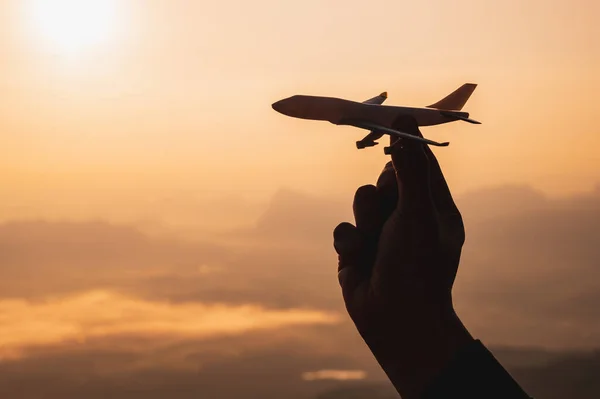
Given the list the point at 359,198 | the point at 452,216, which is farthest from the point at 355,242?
the point at 452,216

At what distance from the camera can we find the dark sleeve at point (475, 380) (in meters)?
11.3

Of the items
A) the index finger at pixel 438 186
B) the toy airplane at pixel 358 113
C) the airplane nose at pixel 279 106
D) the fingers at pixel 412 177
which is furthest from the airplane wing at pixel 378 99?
the fingers at pixel 412 177

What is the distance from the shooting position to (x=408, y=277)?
39.6 feet

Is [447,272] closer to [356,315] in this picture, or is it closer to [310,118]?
[356,315]

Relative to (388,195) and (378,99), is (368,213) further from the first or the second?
(378,99)

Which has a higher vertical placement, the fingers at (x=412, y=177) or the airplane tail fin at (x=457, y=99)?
the airplane tail fin at (x=457, y=99)

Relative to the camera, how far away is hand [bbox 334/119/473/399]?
38.5 ft

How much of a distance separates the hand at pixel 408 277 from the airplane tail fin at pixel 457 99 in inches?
377

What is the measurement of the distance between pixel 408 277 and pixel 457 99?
11274 millimetres

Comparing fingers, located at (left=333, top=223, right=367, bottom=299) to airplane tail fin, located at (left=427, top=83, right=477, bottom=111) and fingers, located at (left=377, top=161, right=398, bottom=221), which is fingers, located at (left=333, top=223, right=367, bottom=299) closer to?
fingers, located at (left=377, top=161, right=398, bottom=221)

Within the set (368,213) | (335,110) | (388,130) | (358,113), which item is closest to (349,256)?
(368,213)

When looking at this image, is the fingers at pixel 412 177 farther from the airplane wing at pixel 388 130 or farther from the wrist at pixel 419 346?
the wrist at pixel 419 346

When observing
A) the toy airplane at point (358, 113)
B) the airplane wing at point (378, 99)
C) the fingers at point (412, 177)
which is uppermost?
the airplane wing at point (378, 99)

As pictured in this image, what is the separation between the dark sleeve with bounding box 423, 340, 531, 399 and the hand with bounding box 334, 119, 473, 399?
233mm
